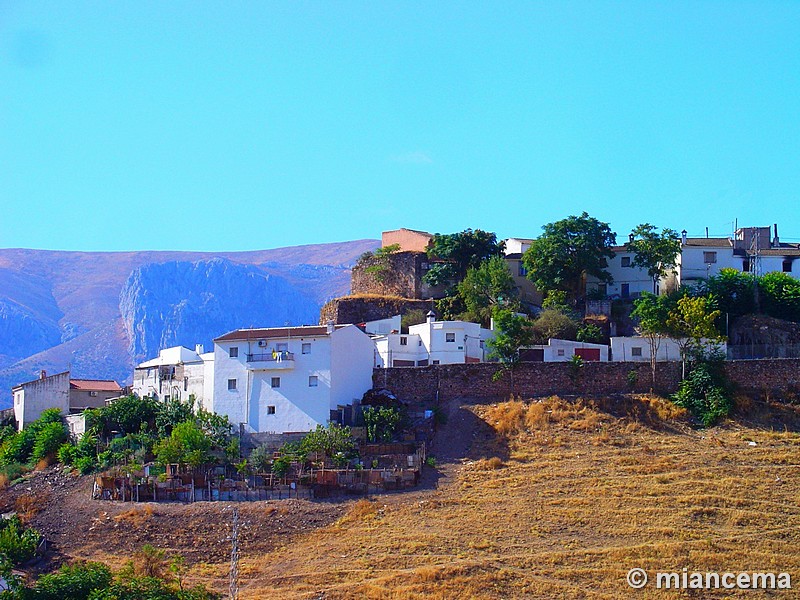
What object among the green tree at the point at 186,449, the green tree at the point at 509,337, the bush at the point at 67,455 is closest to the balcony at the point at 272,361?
the green tree at the point at 186,449

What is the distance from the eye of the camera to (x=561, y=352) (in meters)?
53.7

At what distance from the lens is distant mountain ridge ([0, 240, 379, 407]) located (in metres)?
130

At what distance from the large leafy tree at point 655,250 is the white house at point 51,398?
26.0 m

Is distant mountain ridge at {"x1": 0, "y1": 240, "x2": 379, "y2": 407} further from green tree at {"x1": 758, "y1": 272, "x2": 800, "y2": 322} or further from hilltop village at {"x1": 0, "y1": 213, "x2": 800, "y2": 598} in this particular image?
green tree at {"x1": 758, "y1": 272, "x2": 800, "y2": 322}

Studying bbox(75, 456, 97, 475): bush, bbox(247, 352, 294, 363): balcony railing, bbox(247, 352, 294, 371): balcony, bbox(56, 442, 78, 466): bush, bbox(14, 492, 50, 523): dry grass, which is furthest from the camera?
bbox(56, 442, 78, 466): bush

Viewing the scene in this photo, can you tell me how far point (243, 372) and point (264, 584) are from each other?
539 inches

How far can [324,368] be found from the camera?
49438mm

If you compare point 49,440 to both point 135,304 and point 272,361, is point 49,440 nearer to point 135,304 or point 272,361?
point 272,361

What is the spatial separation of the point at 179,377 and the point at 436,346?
11.3 metres

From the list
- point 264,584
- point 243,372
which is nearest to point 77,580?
point 264,584

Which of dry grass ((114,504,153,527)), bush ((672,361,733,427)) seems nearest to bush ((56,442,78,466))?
dry grass ((114,504,153,527))

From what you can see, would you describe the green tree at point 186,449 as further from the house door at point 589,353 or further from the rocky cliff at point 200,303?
the rocky cliff at point 200,303

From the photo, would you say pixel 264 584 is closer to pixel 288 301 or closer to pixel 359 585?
pixel 359 585

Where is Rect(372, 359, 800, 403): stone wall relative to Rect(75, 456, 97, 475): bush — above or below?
above
